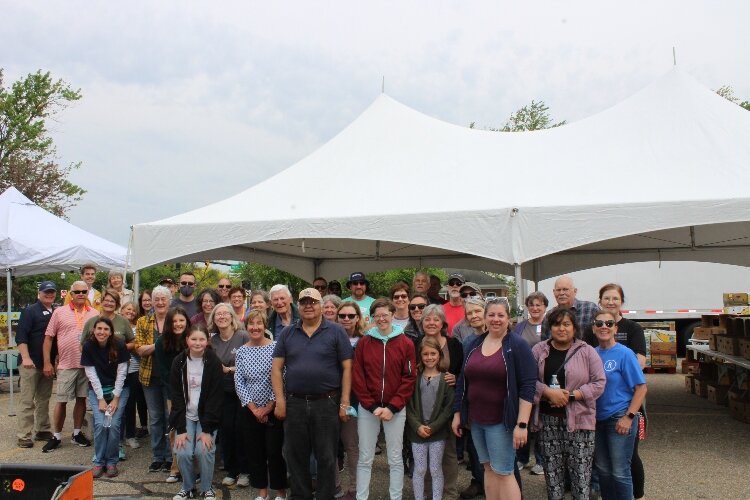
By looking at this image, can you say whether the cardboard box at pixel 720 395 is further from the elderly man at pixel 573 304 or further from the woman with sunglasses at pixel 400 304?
the woman with sunglasses at pixel 400 304

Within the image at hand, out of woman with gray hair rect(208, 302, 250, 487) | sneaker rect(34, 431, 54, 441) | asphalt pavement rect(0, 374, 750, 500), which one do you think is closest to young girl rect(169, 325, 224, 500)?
woman with gray hair rect(208, 302, 250, 487)

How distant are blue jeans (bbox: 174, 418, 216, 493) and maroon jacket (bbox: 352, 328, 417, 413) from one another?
122cm

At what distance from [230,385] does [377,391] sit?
1.31m

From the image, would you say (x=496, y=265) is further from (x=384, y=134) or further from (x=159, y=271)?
(x=159, y=271)

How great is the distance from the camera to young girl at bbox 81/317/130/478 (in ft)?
17.2

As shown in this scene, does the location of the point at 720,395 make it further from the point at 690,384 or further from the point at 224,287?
the point at 224,287

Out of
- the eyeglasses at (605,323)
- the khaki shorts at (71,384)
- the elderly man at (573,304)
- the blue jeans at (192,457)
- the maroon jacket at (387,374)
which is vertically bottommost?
the blue jeans at (192,457)

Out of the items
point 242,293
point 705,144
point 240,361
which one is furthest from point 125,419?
point 705,144

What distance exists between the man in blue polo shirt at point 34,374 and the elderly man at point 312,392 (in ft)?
11.8

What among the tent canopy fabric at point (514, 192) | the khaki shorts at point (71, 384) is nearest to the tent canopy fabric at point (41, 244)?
the tent canopy fabric at point (514, 192)

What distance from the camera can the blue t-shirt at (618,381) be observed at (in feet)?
12.8

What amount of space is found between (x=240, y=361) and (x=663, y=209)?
12.7 ft

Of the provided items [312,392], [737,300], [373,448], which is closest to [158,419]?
[312,392]

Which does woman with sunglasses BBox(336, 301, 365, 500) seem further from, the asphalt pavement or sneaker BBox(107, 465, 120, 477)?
sneaker BBox(107, 465, 120, 477)
